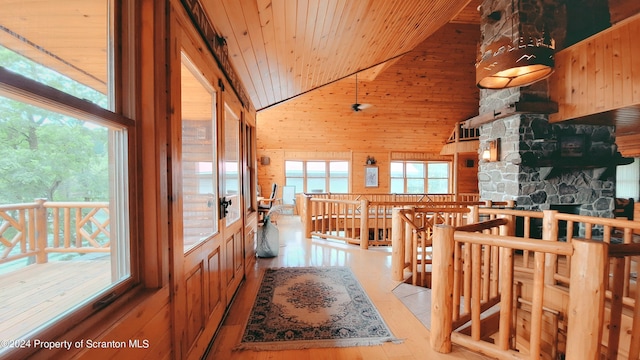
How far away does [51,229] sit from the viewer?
0.72 meters

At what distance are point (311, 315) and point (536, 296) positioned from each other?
1.68 m

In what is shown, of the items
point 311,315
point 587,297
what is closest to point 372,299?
point 311,315

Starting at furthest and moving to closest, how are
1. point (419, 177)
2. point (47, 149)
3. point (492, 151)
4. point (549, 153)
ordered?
point (419, 177) → point (492, 151) → point (549, 153) → point (47, 149)

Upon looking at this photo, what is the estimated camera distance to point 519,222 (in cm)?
454

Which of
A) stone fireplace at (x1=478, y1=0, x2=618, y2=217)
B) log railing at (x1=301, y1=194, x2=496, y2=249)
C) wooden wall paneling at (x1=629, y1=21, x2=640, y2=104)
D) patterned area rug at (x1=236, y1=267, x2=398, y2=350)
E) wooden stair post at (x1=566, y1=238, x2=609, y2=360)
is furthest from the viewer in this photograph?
log railing at (x1=301, y1=194, x2=496, y2=249)

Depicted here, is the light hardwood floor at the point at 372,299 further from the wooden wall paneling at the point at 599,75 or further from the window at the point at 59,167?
the wooden wall paneling at the point at 599,75

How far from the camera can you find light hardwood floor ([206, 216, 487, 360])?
177cm

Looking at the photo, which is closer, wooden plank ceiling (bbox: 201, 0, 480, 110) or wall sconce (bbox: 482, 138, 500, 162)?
wooden plank ceiling (bbox: 201, 0, 480, 110)

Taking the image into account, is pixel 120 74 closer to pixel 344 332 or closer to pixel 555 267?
pixel 344 332

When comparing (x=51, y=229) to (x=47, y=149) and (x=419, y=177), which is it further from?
(x=419, y=177)

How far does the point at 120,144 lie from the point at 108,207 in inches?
10.1

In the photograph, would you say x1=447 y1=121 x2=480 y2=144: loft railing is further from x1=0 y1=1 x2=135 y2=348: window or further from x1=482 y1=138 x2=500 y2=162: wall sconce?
x1=0 y1=1 x2=135 y2=348: window

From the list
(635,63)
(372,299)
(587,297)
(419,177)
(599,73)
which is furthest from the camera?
(419,177)

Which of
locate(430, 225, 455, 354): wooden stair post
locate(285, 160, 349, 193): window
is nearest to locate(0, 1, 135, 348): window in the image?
locate(430, 225, 455, 354): wooden stair post
